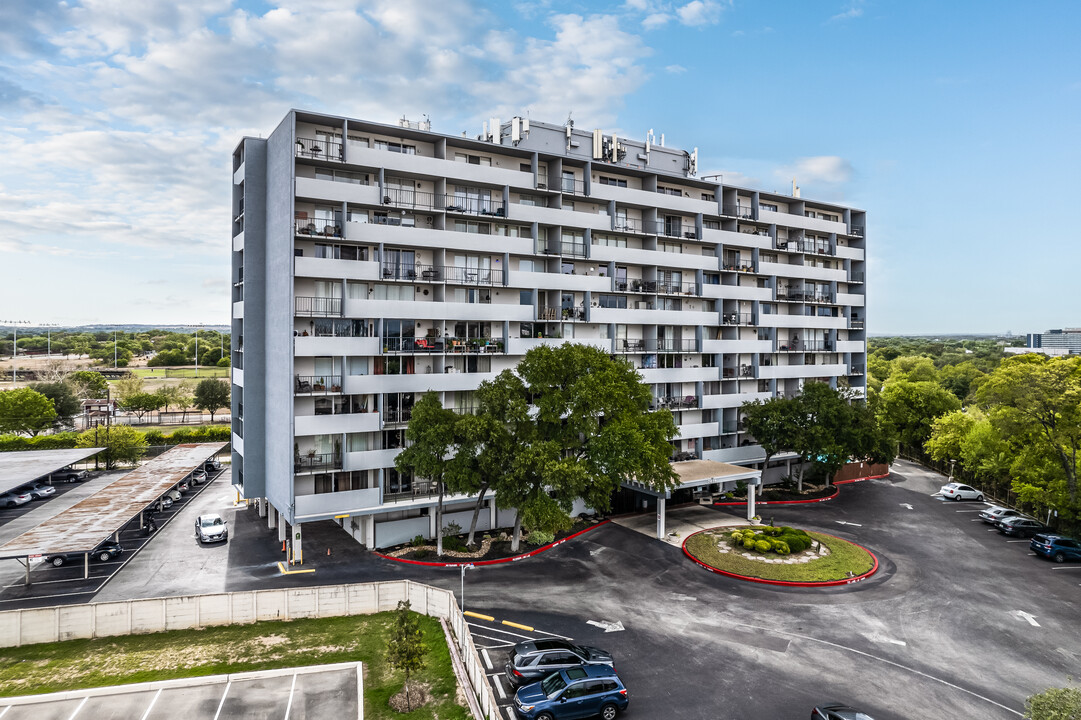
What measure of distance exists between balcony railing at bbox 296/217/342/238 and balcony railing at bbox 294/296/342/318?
13.4 ft

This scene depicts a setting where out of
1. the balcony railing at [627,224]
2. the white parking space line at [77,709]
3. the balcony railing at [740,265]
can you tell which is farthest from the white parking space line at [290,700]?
the balcony railing at [740,265]

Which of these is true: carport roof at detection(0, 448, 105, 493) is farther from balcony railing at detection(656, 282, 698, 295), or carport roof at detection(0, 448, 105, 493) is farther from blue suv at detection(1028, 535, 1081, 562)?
blue suv at detection(1028, 535, 1081, 562)

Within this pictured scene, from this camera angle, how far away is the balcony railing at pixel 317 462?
3772cm

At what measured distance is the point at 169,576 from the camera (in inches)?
1396

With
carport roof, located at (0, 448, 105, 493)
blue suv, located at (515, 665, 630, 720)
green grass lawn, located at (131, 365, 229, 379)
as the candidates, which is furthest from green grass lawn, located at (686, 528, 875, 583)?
green grass lawn, located at (131, 365, 229, 379)

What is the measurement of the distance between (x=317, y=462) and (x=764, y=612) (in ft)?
90.4

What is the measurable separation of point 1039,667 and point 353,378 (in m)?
37.4

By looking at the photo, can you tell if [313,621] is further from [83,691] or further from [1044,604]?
[1044,604]

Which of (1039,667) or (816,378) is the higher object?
(816,378)

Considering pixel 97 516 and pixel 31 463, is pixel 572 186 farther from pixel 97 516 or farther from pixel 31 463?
pixel 31 463

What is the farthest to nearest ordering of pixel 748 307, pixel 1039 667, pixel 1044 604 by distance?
pixel 748 307 < pixel 1044 604 < pixel 1039 667

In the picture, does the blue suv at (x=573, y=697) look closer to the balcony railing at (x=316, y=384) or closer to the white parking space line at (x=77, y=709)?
the white parking space line at (x=77, y=709)

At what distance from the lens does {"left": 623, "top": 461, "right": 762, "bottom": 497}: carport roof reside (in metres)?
44.9

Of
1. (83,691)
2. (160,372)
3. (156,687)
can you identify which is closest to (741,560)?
(156,687)
